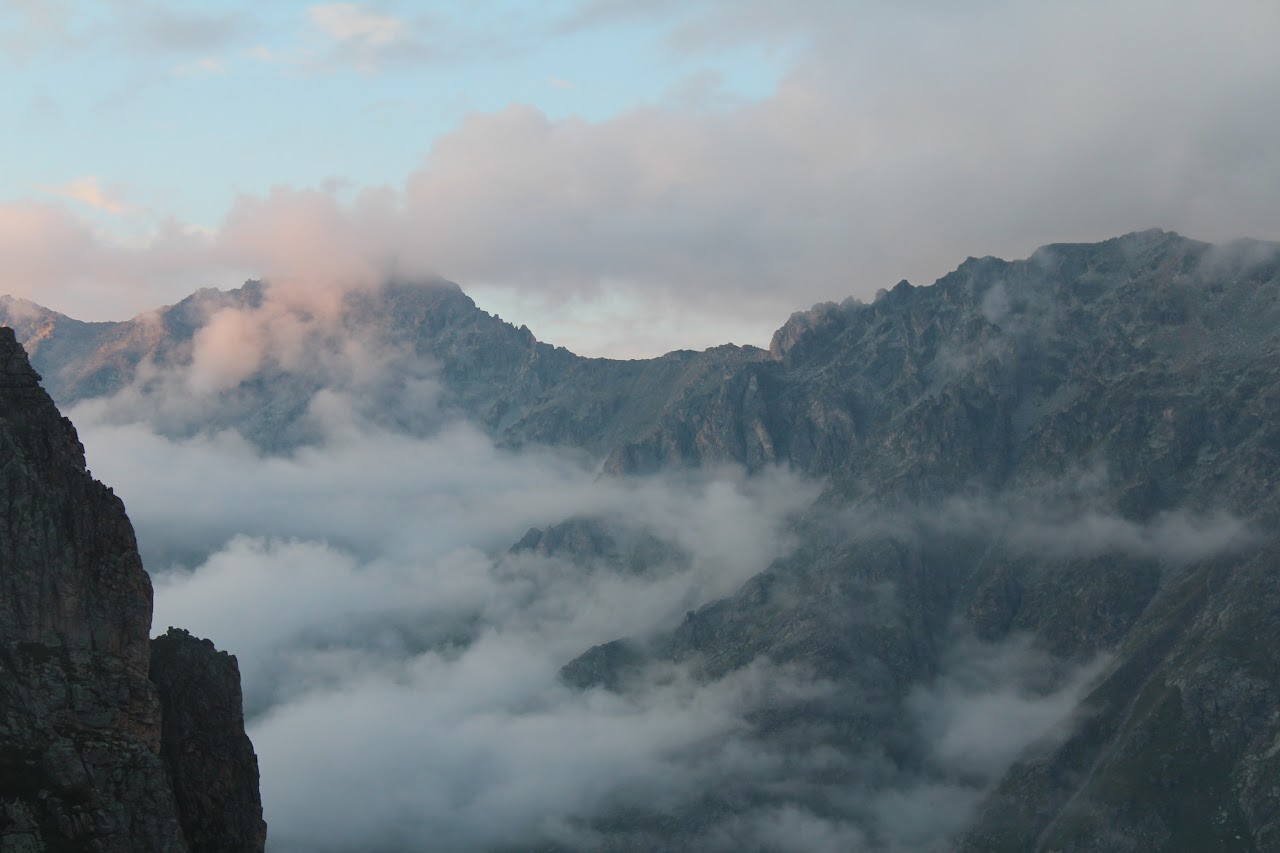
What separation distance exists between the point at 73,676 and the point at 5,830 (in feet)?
55.2

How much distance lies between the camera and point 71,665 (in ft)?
436

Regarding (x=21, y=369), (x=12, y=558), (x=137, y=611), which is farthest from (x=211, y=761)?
(x=21, y=369)

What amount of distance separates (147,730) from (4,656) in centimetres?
1535

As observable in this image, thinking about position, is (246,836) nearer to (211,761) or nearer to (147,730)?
(211,761)

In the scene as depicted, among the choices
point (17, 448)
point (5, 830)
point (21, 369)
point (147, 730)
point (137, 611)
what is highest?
point (21, 369)

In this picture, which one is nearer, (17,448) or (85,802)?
(85,802)

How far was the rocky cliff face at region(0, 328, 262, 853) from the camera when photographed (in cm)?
12495

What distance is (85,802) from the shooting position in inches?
4946

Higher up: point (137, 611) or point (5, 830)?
point (137, 611)

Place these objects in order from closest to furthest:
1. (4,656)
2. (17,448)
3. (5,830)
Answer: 1. (5,830)
2. (4,656)
3. (17,448)

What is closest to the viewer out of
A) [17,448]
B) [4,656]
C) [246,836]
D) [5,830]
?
[5,830]

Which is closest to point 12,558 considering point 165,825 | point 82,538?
point 82,538

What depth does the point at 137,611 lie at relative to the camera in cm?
14050

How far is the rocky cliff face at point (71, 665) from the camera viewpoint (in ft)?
410
